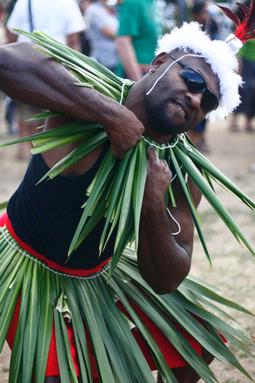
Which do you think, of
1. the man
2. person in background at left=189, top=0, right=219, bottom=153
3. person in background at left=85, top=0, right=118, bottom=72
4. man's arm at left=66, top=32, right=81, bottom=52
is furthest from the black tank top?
person in background at left=85, top=0, right=118, bottom=72

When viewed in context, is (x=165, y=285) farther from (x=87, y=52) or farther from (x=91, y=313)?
(x=87, y=52)

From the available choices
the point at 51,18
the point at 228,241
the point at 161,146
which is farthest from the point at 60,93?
the point at 51,18

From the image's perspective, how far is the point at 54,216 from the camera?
10.1 ft

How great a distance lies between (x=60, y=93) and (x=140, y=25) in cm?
389

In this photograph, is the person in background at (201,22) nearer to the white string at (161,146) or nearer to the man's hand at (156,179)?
the white string at (161,146)

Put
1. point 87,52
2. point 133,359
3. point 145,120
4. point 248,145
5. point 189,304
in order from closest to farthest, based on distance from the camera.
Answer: point 145,120
point 133,359
point 189,304
point 87,52
point 248,145

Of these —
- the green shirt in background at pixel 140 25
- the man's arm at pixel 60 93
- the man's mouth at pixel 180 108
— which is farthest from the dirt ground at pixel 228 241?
the green shirt in background at pixel 140 25

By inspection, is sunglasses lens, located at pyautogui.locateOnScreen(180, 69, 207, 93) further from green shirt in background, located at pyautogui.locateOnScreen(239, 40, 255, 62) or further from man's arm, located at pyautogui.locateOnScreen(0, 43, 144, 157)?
green shirt in background, located at pyautogui.locateOnScreen(239, 40, 255, 62)

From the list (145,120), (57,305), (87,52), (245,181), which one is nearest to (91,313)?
(57,305)

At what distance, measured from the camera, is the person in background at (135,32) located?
21.1ft

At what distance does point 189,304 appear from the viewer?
3531 mm

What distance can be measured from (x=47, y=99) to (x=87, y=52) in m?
Answer: 6.83

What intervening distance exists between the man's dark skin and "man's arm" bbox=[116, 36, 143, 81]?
339 centimetres

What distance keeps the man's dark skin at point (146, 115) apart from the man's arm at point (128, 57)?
3.39 metres
